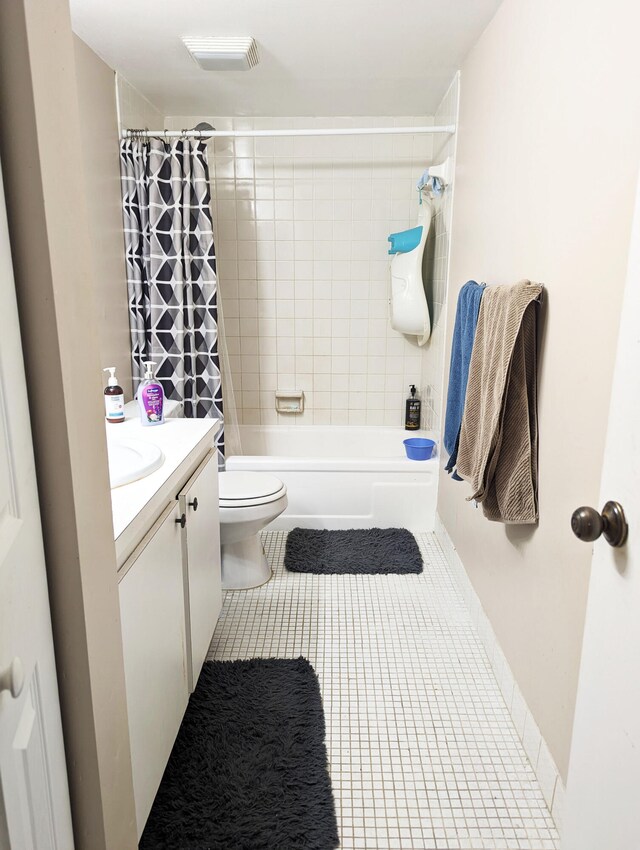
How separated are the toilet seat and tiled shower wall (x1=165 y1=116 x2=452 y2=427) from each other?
118 centimetres

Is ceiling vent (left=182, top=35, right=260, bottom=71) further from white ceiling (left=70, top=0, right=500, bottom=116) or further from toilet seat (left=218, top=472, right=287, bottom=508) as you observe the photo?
toilet seat (left=218, top=472, right=287, bottom=508)

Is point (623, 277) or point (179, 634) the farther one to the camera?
point (179, 634)

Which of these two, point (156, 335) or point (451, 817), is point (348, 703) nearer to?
point (451, 817)

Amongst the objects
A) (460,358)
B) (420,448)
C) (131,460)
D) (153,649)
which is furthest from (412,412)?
(153,649)

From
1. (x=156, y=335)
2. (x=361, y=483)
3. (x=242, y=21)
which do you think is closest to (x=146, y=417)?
(x=156, y=335)

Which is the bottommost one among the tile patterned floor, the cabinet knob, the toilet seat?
the tile patterned floor

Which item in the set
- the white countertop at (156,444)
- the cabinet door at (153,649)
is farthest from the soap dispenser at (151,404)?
the cabinet door at (153,649)

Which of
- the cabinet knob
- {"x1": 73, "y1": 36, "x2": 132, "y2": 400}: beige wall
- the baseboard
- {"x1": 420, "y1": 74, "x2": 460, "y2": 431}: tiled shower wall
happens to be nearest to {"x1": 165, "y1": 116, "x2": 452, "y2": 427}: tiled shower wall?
{"x1": 420, "y1": 74, "x2": 460, "y2": 431}: tiled shower wall

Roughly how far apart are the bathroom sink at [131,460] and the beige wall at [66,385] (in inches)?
19.6

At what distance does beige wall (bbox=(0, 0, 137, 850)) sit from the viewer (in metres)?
0.67

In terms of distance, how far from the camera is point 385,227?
3562 mm

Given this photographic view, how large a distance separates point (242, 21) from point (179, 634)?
2164 mm

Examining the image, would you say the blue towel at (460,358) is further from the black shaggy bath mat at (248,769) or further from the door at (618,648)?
the door at (618,648)

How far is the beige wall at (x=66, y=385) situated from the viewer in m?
0.67
